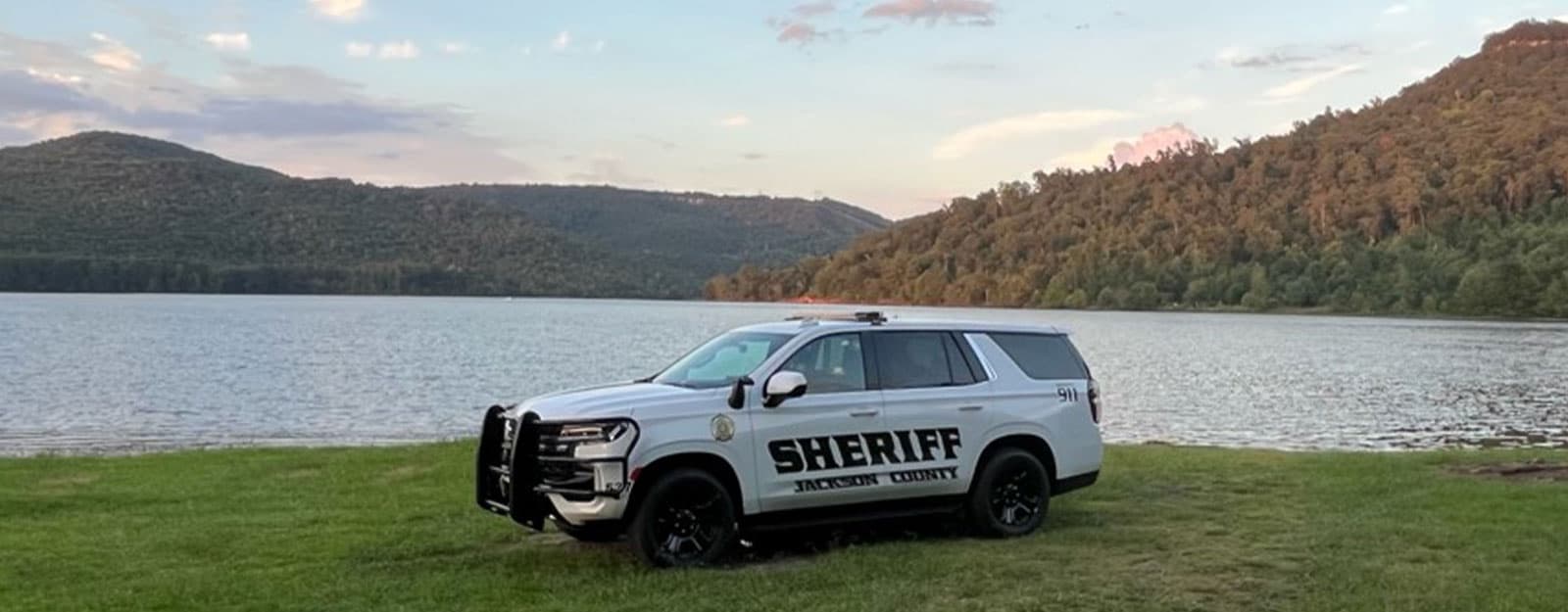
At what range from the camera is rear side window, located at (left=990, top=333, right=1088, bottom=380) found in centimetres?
1218

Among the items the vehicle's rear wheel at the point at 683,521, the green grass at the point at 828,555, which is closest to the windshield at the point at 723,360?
the vehicle's rear wheel at the point at 683,521

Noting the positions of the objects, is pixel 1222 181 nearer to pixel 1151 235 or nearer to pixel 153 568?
pixel 1151 235

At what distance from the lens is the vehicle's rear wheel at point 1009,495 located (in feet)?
38.4

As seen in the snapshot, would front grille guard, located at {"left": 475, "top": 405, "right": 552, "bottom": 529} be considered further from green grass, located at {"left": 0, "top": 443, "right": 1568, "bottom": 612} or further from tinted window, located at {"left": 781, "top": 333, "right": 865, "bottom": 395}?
tinted window, located at {"left": 781, "top": 333, "right": 865, "bottom": 395}

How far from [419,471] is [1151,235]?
509ft

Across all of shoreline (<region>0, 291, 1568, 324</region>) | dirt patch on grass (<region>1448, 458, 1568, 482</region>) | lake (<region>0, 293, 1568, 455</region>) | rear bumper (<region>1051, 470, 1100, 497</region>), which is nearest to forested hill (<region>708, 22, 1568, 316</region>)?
shoreline (<region>0, 291, 1568, 324</region>)

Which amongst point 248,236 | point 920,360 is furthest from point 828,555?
point 248,236

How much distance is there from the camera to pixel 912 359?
1157cm

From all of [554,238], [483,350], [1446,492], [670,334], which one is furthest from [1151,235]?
[1446,492]

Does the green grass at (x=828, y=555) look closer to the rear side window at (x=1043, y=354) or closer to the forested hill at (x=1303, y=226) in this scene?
the rear side window at (x=1043, y=354)

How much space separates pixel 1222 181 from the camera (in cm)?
17025

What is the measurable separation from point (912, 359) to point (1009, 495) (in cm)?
152

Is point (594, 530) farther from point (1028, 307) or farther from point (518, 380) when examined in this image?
point (1028, 307)

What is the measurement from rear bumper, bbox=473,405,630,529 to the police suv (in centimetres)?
1
